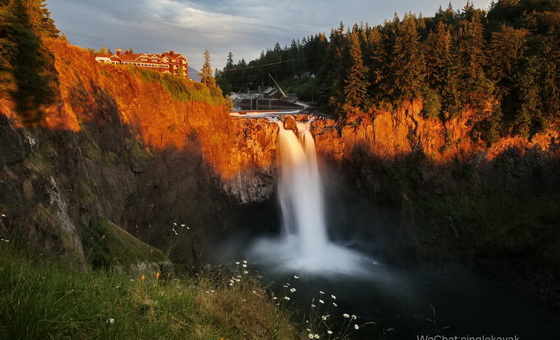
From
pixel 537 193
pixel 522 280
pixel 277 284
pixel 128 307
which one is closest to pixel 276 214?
pixel 277 284

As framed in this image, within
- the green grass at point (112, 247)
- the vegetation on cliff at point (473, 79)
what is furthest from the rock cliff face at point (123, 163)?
the vegetation on cliff at point (473, 79)

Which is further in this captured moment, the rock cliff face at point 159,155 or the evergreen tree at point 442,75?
the evergreen tree at point 442,75

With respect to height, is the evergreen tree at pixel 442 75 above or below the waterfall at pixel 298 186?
above

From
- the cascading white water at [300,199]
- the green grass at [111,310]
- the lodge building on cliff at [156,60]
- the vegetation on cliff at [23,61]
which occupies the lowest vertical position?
the cascading white water at [300,199]

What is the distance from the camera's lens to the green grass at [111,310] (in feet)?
8.63

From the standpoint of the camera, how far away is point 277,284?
58.5ft

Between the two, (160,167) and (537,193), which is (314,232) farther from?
(537,193)

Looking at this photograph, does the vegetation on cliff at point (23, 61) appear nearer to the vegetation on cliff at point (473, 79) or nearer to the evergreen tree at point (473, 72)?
the vegetation on cliff at point (473, 79)

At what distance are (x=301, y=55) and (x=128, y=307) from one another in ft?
237

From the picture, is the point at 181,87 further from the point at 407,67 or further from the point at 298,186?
the point at 407,67

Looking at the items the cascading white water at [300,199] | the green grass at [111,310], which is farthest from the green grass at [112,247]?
the cascading white water at [300,199]

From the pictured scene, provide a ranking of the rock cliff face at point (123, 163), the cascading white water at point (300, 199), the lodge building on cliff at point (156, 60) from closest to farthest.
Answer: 1. the rock cliff face at point (123, 163)
2. the cascading white water at point (300, 199)
3. the lodge building on cliff at point (156, 60)

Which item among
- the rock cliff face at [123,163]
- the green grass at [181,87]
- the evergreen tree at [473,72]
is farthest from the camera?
the evergreen tree at [473,72]

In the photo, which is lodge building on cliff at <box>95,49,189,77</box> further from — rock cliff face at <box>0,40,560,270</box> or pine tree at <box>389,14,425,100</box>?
pine tree at <box>389,14,425,100</box>
